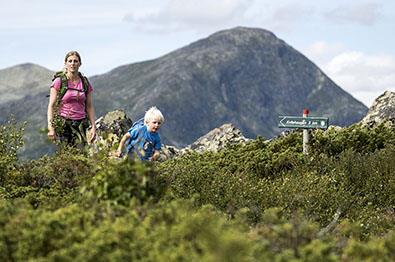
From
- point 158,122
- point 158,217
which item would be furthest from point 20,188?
point 158,217

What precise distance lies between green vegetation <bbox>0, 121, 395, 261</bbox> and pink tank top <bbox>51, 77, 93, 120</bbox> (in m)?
0.57

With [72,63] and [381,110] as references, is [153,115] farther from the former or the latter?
[381,110]

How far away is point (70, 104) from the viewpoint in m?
10.4

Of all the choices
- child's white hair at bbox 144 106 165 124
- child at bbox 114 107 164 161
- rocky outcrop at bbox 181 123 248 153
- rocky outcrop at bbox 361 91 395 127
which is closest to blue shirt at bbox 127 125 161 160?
child at bbox 114 107 164 161

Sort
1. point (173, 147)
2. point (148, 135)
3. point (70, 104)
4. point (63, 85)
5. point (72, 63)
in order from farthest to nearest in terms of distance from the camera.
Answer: point (173, 147), point (70, 104), point (63, 85), point (72, 63), point (148, 135)

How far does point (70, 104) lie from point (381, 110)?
36.2ft

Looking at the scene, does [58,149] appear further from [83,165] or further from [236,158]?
[236,158]

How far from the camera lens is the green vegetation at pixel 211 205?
4.45 metres

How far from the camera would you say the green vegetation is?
4.45m

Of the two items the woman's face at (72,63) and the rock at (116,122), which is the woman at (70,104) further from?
the rock at (116,122)

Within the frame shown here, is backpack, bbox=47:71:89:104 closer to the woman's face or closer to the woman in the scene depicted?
the woman

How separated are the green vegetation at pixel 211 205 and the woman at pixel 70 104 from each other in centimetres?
41

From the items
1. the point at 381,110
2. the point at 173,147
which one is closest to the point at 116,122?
Result: the point at 173,147

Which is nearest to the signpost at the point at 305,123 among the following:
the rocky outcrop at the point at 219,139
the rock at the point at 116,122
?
the rocky outcrop at the point at 219,139
